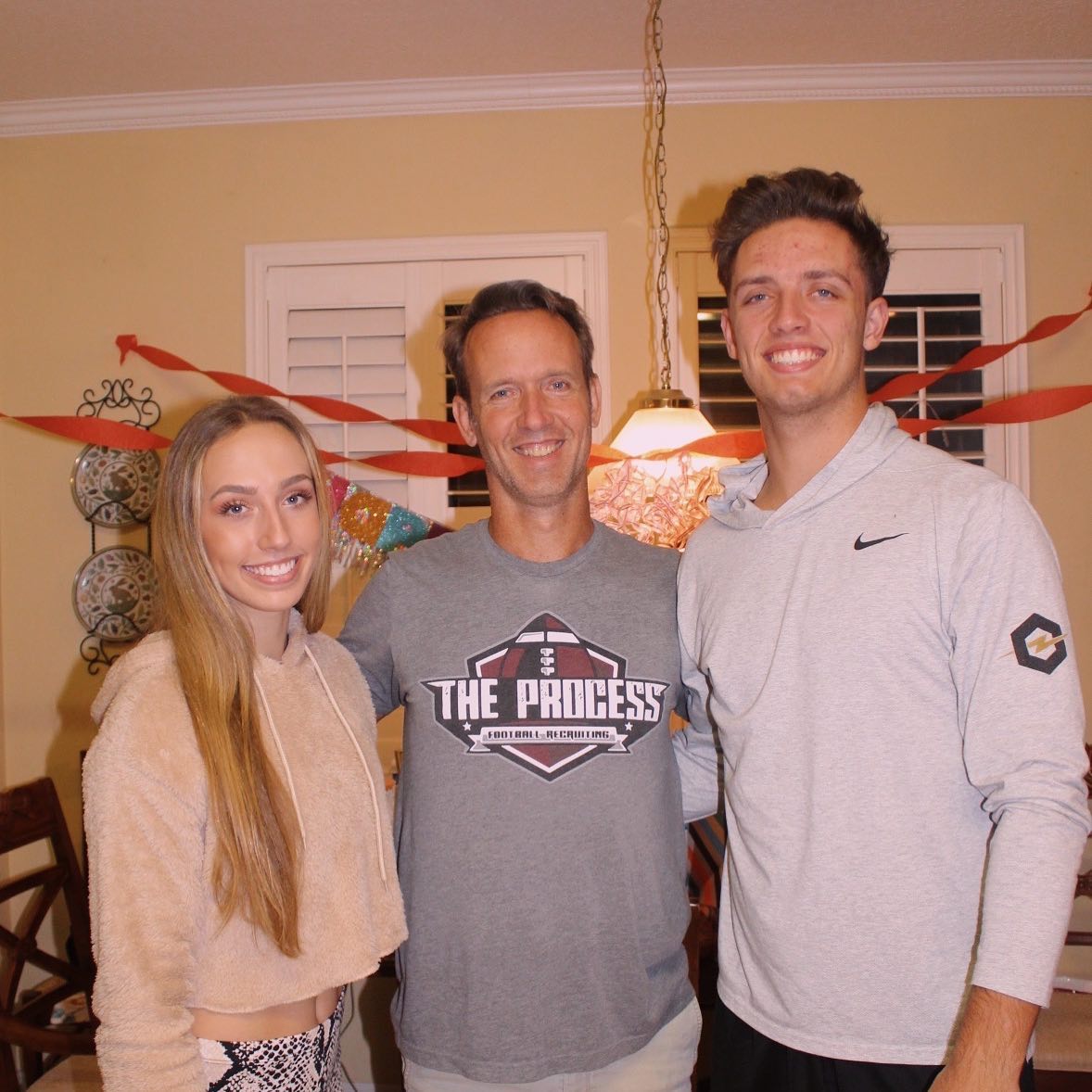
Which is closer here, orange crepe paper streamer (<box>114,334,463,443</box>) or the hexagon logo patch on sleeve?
the hexagon logo patch on sleeve

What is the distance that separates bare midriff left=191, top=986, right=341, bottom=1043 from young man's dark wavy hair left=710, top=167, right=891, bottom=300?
4.56ft

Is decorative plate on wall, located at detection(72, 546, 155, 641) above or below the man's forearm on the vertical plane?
above

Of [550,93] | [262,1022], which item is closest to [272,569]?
[262,1022]

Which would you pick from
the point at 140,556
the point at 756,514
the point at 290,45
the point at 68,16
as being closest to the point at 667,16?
the point at 290,45

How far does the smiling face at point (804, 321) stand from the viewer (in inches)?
59.7

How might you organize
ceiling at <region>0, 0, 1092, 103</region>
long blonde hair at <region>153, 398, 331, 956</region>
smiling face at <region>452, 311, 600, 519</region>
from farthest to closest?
1. ceiling at <region>0, 0, 1092, 103</region>
2. smiling face at <region>452, 311, 600, 519</region>
3. long blonde hair at <region>153, 398, 331, 956</region>

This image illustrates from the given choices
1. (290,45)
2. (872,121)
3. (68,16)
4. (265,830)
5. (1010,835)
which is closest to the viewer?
(1010,835)

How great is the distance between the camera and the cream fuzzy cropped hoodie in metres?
1.19

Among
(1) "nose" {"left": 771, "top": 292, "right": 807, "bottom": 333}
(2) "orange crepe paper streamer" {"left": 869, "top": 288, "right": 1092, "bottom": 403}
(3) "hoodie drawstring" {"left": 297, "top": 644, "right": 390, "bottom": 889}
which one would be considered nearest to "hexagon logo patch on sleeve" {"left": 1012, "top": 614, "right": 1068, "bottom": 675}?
(1) "nose" {"left": 771, "top": 292, "right": 807, "bottom": 333}

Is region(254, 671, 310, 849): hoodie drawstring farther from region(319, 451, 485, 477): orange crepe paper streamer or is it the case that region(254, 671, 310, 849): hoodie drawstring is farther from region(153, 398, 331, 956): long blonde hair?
region(319, 451, 485, 477): orange crepe paper streamer

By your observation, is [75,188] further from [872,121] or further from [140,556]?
[872,121]

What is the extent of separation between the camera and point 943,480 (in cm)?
137

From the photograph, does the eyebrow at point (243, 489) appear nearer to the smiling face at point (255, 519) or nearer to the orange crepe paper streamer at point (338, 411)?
the smiling face at point (255, 519)

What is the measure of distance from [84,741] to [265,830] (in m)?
3.07
